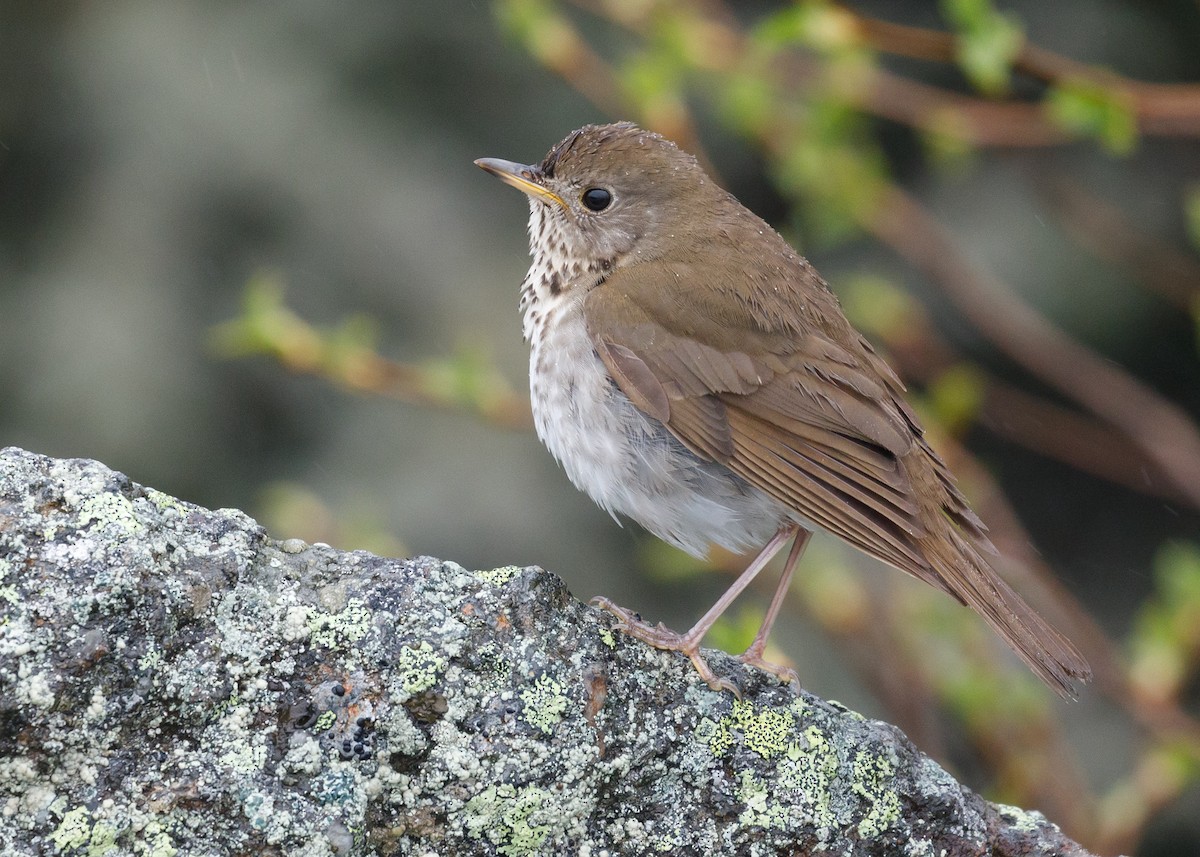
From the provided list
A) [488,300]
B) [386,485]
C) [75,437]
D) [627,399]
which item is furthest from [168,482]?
[627,399]

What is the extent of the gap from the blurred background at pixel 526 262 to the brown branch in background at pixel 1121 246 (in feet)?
0.06

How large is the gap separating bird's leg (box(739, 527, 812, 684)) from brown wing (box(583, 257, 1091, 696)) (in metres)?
0.26

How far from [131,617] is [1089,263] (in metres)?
4.34

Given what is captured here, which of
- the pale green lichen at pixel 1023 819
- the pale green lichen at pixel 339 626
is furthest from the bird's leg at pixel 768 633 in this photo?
the pale green lichen at pixel 339 626

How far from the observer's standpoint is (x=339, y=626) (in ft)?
7.70

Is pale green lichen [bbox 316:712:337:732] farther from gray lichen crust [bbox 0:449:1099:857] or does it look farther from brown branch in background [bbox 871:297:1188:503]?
brown branch in background [bbox 871:297:1188:503]

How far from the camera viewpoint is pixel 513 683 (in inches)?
95.0

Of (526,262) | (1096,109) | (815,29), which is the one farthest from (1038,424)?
(526,262)

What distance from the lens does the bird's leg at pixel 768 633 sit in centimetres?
295

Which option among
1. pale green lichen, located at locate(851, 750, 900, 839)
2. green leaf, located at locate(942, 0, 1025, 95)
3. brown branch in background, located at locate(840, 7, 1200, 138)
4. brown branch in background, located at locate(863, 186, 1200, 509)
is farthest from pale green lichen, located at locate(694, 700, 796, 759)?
brown branch in background, located at locate(863, 186, 1200, 509)

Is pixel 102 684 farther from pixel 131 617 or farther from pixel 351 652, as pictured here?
pixel 351 652

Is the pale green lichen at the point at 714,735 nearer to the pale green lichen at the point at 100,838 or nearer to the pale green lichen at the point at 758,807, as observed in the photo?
the pale green lichen at the point at 758,807

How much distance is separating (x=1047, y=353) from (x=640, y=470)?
2.23m

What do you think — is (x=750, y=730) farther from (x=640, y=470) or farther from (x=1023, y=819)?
(x=640, y=470)
